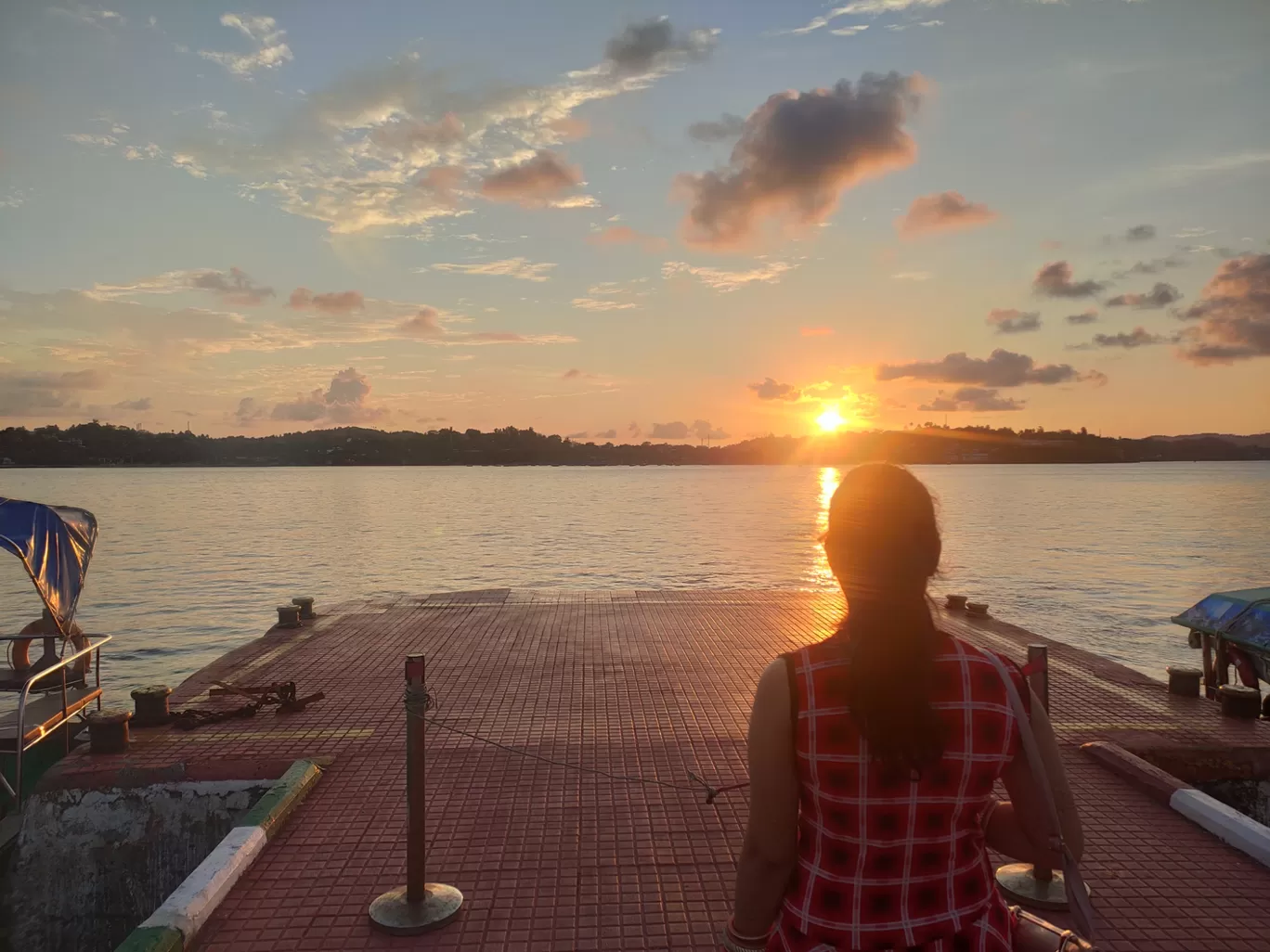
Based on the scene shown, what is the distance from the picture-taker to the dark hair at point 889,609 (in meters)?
2.14

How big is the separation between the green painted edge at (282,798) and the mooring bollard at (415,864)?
143cm

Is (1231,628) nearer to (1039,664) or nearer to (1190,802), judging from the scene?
(1190,802)

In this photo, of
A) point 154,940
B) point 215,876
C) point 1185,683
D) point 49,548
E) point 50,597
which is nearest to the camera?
point 154,940

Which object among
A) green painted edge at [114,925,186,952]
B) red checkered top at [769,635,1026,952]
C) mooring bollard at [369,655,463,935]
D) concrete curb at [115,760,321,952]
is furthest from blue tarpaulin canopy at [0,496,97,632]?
red checkered top at [769,635,1026,952]

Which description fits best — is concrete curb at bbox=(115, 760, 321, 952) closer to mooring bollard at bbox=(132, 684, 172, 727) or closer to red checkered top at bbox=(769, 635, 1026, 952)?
mooring bollard at bbox=(132, 684, 172, 727)

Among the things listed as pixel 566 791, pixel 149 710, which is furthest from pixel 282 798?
pixel 149 710

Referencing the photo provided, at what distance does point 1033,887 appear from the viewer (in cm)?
548

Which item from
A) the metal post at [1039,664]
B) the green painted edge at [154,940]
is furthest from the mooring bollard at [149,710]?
the metal post at [1039,664]

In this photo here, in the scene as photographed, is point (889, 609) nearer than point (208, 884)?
Yes

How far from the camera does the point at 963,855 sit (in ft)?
7.73

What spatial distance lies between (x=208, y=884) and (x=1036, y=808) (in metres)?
4.91

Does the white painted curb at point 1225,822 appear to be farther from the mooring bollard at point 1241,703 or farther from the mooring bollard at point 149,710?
the mooring bollard at point 149,710

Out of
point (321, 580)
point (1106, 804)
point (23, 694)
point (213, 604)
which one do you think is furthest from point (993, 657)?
point (321, 580)

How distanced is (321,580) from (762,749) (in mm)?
36330
